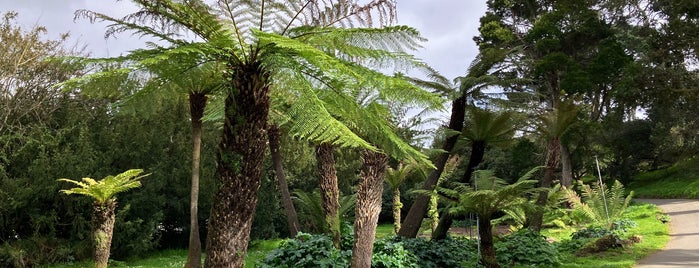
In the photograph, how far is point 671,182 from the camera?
25.4 m

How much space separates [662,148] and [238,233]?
27.2 meters

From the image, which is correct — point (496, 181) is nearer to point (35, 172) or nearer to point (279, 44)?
point (279, 44)

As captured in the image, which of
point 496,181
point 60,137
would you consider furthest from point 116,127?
point 496,181

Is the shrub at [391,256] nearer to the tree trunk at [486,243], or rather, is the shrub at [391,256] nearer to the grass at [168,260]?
the tree trunk at [486,243]

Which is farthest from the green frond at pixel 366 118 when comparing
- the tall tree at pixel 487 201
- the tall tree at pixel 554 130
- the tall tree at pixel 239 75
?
the tall tree at pixel 554 130

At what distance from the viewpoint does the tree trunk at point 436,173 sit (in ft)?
30.8

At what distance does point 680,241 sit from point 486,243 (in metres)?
6.44

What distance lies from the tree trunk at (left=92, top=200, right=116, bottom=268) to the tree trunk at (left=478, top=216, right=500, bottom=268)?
6.21 metres

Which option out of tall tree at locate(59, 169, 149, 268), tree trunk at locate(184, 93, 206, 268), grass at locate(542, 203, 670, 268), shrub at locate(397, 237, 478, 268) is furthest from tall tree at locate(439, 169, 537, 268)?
tall tree at locate(59, 169, 149, 268)

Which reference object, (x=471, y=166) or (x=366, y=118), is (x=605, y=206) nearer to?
(x=471, y=166)

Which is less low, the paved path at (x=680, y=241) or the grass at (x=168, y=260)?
the paved path at (x=680, y=241)

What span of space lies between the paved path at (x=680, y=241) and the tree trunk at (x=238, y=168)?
776 centimetres

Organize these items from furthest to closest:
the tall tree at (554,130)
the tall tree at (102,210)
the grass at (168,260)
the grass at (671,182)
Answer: the grass at (671,182)
the grass at (168,260)
the tall tree at (554,130)
the tall tree at (102,210)

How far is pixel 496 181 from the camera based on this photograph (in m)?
8.94
